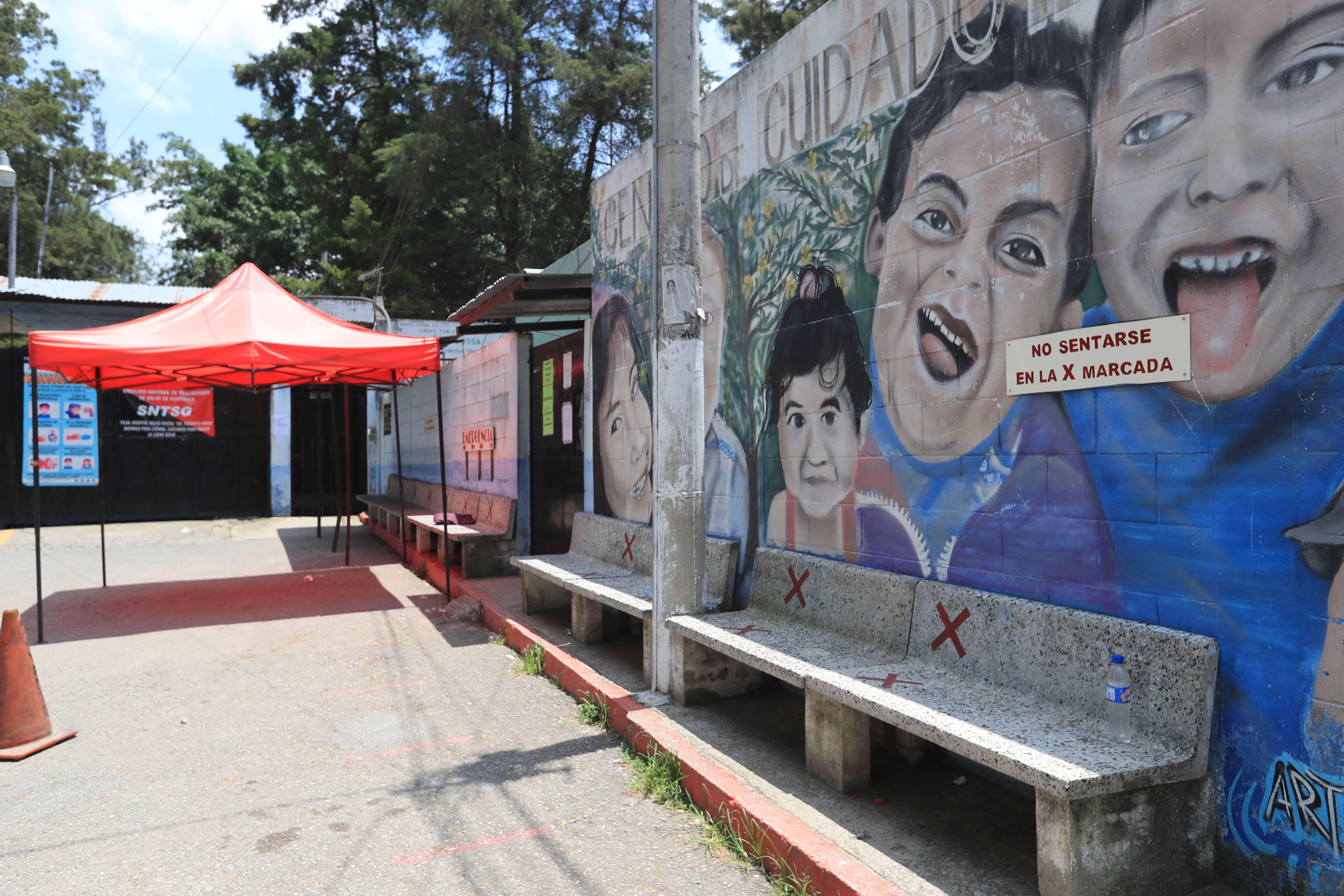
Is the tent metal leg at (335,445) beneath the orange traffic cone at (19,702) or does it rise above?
above

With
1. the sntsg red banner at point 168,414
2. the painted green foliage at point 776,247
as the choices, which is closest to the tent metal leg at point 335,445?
the sntsg red banner at point 168,414

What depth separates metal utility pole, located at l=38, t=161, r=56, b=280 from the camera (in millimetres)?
31031

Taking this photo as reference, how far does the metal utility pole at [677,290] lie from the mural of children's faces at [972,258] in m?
0.99

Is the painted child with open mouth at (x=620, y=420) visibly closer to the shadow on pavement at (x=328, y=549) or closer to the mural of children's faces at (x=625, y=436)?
the mural of children's faces at (x=625, y=436)

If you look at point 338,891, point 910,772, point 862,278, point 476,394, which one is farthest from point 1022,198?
point 476,394

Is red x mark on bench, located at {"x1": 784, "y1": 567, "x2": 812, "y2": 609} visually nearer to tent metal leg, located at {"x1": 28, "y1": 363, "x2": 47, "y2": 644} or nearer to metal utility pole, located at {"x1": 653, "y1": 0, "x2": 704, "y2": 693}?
metal utility pole, located at {"x1": 653, "y1": 0, "x2": 704, "y2": 693}

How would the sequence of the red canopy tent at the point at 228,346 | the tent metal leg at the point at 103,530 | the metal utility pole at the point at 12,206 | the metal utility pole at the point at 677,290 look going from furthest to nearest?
the metal utility pole at the point at 12,206
the tent metal leg at the point at 103,530
the red canopy tent at the point at 228,346
the metal utility pole at the point at 677,290

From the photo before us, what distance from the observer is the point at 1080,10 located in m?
3.33

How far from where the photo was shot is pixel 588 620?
637cm

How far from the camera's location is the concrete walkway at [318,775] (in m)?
3.25

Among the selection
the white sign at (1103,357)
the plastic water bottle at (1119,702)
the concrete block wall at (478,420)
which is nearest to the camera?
the plastic water bottle at (1119,702)

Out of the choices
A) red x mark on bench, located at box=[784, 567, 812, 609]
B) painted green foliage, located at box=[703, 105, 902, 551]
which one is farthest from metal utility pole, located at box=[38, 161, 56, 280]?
red x mark on bench, located at box=[784, 567, 812, 609]

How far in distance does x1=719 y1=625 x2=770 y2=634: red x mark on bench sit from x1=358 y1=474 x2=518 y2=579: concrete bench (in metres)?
4.43

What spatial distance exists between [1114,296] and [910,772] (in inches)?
88.2
